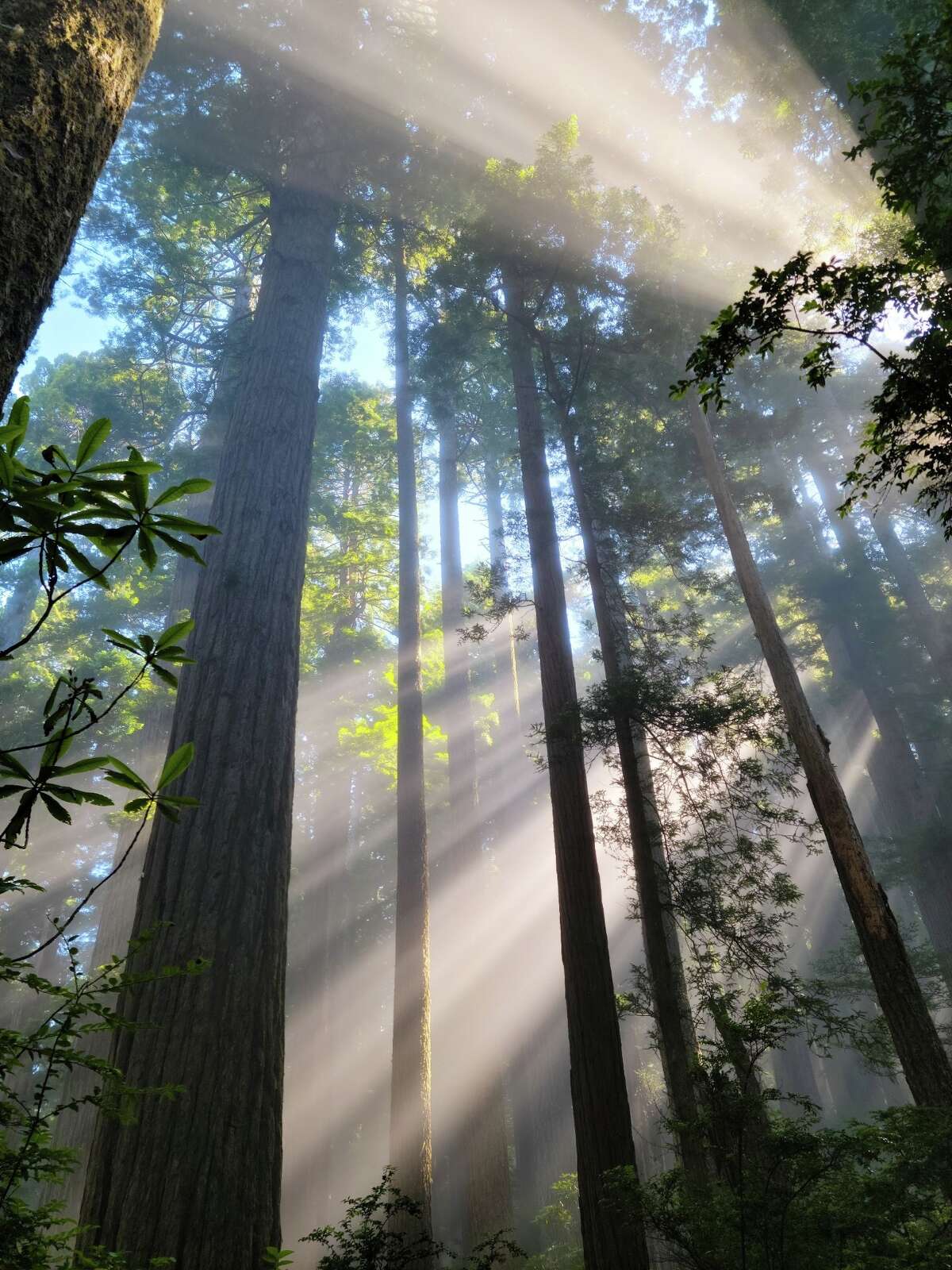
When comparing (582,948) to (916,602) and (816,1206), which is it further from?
(916,602)

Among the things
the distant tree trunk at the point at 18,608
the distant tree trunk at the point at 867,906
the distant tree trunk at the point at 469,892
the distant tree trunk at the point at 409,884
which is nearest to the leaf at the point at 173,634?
the distant tree trunk at the point at 867,906

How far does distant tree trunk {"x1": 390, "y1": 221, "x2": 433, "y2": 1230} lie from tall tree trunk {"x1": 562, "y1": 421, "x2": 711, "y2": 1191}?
3357 millimetres

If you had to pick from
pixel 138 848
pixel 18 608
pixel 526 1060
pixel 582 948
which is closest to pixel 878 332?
pixel 582 948

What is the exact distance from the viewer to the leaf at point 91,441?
1192 mm

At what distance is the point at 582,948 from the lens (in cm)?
611

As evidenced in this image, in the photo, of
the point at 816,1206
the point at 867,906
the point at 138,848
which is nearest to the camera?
the point at 816,1206

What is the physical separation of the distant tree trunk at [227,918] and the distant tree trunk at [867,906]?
4847 mm

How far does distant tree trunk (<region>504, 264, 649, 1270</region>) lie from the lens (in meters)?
4.95

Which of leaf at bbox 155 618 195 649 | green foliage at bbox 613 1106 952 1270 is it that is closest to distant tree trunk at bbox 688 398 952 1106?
green foliage at bbox 613 1106 952 1270

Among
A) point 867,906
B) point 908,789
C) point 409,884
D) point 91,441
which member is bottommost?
point 91,441

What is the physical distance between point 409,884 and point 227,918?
7906 mm

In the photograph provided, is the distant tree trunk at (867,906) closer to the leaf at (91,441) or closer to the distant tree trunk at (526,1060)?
the leaf at (91,441)

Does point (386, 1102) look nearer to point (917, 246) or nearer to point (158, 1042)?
point (158, 1042)

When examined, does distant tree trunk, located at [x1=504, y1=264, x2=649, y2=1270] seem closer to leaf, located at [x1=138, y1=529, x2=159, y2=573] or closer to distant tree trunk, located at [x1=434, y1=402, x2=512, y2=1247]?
distant tree trunk, located at [x1=434, y1=402, x2=512, y2=1247]
